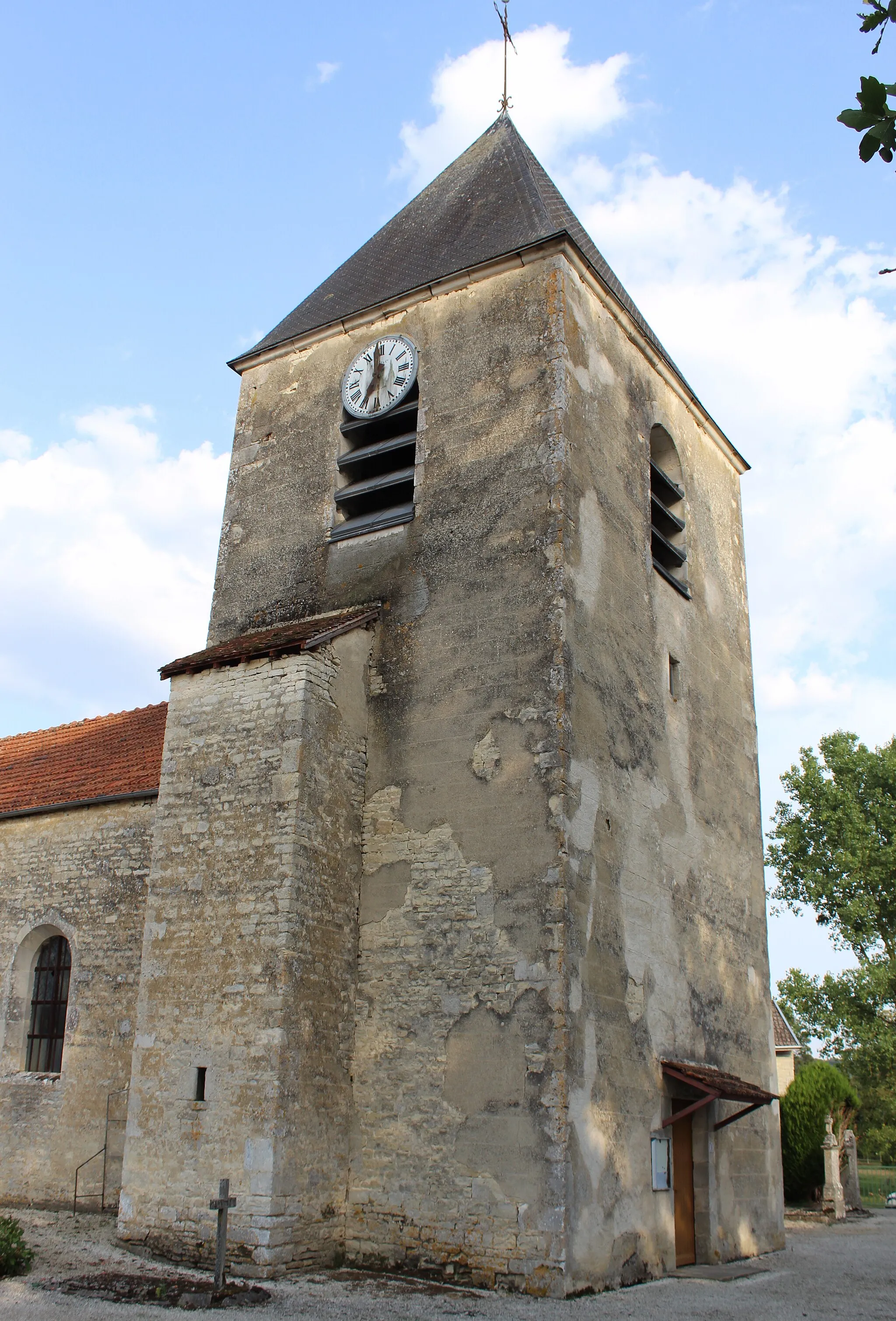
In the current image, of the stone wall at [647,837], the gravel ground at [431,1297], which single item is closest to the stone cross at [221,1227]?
the gravel ground at [431,1297]

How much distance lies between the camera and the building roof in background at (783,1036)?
85.6 ft

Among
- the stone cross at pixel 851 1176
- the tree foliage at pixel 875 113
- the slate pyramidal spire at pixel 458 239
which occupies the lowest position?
the stone cross at pixel 851 1176

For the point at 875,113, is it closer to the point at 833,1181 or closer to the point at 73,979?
the point at 73,979

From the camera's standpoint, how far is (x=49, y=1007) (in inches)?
481

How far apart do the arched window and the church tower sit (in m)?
3.17

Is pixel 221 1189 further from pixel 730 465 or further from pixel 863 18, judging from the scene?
pixel 730 465

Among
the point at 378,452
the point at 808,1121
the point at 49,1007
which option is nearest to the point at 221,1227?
the point at 49,1007

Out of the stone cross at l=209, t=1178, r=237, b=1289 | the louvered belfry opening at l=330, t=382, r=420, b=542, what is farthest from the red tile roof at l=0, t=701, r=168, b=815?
the stone cross at l=209, t=1178, r=237, b=1289

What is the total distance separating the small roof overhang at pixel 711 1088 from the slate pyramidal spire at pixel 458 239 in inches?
322

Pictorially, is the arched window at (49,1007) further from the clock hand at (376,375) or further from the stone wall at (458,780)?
the clock hand at (376,375)

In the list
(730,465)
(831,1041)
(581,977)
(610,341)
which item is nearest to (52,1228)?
(581,977)

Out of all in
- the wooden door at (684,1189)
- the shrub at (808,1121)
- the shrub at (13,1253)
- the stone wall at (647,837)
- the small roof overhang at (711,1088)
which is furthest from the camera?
the shrub at (808,1121)

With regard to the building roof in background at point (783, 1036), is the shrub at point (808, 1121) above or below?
below

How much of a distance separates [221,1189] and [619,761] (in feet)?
16.5
